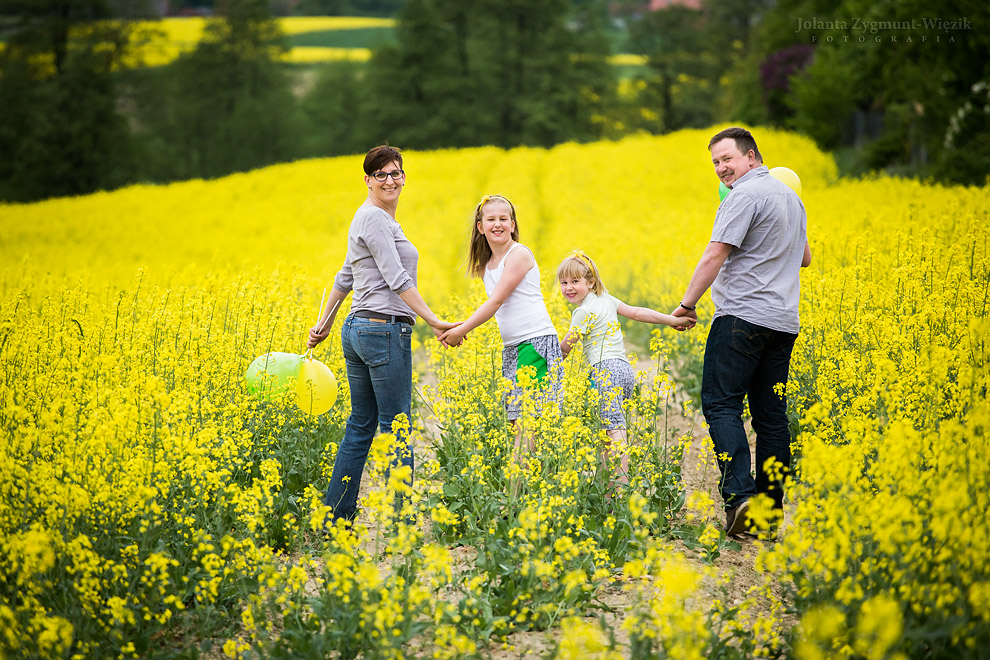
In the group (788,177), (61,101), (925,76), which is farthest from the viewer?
(61,101)

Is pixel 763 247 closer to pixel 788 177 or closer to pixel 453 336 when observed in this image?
pixel 453 336

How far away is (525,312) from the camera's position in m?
4.66

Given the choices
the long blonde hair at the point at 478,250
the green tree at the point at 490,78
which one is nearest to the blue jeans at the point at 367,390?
the long blonde hair at the point at 478,250

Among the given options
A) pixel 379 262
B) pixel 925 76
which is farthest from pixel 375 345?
pixel 925 76

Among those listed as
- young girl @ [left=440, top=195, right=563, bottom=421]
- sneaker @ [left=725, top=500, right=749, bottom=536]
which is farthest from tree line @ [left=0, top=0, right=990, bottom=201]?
sneaker @ [left=725, top=500, right=749, bottom=536]

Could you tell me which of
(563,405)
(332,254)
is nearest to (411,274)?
(563,405)

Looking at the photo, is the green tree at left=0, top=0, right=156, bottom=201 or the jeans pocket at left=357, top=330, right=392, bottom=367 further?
the green tree at left=0, top=0, right=156, bottom=201

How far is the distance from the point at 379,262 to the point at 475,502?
1.38m

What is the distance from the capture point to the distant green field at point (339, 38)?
78.4 metres

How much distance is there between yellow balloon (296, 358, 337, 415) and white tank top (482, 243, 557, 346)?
113 cm

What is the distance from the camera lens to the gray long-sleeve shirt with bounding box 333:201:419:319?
4.32 metres

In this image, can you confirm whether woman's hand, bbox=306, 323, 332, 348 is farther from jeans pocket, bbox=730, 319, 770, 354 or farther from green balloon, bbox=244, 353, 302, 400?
jeans pocket, bbox=730, 319, 770, 354

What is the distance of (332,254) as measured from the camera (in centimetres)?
1282

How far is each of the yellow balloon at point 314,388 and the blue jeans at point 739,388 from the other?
2.20m
